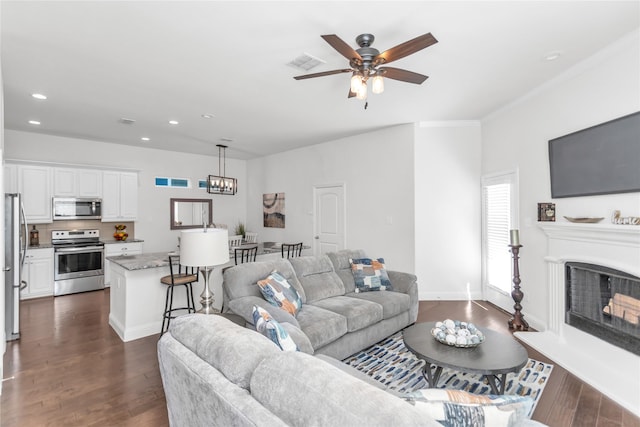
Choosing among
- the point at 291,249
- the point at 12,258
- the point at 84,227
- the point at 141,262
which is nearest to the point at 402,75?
the point at 141,262

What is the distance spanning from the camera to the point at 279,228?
750 cm

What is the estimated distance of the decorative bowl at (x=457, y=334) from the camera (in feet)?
7.79

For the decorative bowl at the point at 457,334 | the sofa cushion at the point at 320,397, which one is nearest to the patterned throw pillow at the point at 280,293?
the decorative bowl at the point at 457,334

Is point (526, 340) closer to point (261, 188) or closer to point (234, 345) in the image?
point (234, 345)

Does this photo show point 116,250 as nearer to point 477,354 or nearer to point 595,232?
point 477,354

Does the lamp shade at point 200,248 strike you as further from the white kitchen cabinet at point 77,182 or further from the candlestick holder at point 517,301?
the white kitchen cabinet at point 77,182

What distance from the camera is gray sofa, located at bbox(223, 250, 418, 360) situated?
2717 millimetres

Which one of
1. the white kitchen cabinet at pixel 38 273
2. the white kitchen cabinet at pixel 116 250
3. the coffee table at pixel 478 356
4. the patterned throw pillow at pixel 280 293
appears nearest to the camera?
the coffee table at pixel 478 356

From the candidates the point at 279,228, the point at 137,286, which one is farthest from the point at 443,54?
the point at 279,228

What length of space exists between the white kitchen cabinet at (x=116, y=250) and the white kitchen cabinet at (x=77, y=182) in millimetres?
996

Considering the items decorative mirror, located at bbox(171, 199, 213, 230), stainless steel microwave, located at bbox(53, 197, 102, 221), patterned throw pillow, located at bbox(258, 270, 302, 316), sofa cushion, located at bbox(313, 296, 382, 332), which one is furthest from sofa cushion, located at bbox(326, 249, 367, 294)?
stainless steel microwave, located at bbox(53, 197, 102, 221)

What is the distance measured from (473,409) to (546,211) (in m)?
3.40

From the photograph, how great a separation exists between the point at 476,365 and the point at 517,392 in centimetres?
77

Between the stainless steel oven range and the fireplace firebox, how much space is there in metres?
7.06
